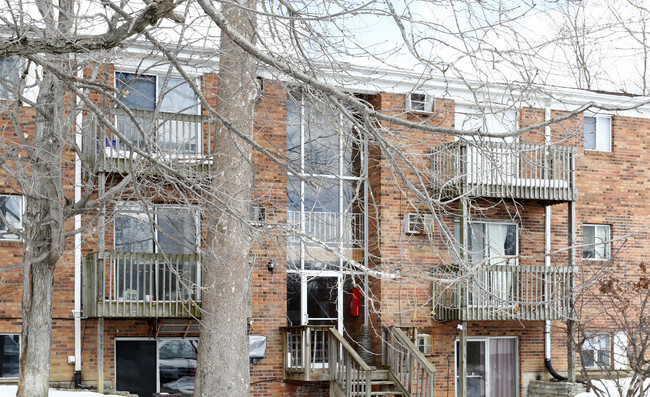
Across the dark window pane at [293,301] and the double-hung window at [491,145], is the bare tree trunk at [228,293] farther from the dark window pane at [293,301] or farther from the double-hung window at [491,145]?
the dark window pane at [293,301]

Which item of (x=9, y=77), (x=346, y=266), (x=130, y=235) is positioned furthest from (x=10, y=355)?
(x=346, y=266)

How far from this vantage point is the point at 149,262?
15852mm

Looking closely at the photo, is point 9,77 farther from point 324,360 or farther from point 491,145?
point 491,145

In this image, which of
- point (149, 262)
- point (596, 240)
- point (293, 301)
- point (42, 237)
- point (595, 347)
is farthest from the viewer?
point (596, 240)

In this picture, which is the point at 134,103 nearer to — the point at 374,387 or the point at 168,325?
the point at 168,325

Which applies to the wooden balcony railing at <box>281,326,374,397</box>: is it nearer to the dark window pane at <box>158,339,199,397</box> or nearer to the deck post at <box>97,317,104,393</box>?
the dark window pane at <box>158,339,199,397</box>

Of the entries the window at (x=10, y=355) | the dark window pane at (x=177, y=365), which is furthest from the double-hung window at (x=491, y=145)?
the window at (x=10, y=355)

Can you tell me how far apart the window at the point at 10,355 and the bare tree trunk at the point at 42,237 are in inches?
121

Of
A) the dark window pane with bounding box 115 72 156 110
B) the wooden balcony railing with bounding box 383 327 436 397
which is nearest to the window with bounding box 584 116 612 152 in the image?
the wooden balcony railing with bounding box 383 327 436 397

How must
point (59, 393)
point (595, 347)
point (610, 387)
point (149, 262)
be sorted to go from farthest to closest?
point (595, 347), point (610, 387), point (149, 262), point (59, 393)

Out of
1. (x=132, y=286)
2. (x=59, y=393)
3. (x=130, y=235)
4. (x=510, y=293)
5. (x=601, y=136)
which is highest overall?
(x=601, y=136)

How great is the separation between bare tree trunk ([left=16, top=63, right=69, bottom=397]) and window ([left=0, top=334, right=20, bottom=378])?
10.1 ft

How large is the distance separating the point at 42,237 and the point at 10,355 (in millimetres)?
4113

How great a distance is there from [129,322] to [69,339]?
1.15 metres
